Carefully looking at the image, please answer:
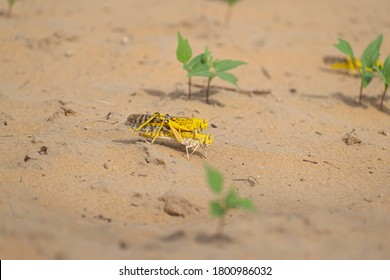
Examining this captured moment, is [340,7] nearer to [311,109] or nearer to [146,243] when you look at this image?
[311,109]

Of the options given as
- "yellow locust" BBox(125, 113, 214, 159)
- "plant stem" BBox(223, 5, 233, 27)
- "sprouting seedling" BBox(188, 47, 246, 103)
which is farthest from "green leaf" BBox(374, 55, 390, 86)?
"plant stem" BBox(223, 5, 233, 27)

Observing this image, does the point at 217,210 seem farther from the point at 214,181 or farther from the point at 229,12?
the point at 229,12

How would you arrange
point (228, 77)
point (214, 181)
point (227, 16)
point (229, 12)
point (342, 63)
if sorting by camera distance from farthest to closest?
1. point (229, 12)
2. point (227, 16)
3. point (342, 63)
4. point (228, 77)
5. point (214, 181)

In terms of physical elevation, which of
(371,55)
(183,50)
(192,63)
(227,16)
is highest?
(371,55)

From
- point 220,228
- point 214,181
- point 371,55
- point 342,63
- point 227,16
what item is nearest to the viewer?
point 214,181

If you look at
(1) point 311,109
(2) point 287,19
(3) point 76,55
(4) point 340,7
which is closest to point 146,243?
(1) point 311,109

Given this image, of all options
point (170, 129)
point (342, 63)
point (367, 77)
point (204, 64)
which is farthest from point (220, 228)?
point (342, 63)
